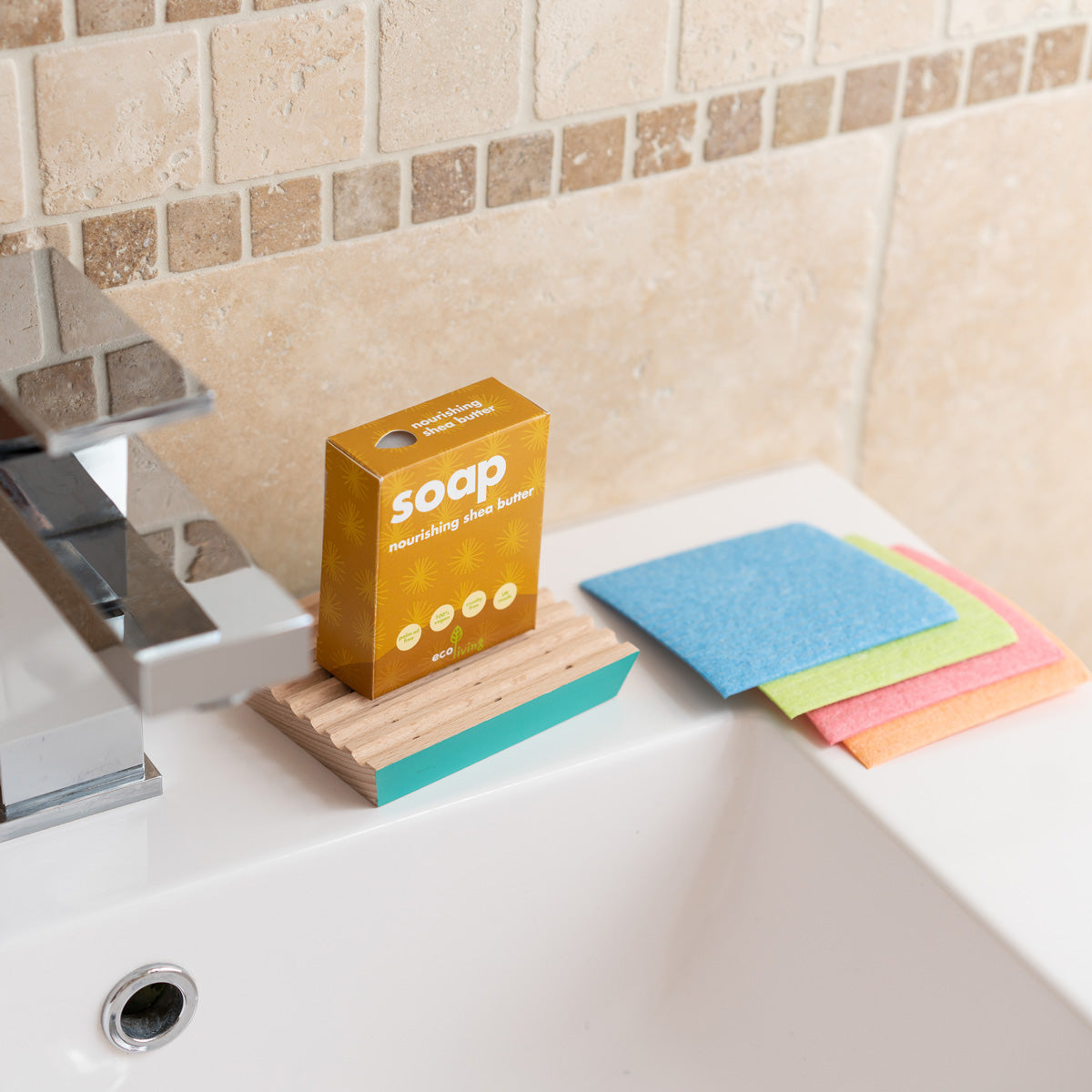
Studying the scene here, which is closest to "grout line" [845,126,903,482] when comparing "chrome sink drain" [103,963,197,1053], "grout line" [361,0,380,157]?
"grout line" [361,0,380,157]

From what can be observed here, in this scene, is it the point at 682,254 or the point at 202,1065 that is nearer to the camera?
the point at 202,1065

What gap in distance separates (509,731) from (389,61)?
31cm

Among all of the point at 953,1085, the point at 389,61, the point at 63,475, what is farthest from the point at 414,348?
the point at 953,1085

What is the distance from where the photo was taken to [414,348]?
0.74m

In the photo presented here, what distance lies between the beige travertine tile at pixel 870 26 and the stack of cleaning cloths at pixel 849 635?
0.27m

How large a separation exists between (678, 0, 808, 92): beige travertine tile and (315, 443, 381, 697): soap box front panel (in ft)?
0.99

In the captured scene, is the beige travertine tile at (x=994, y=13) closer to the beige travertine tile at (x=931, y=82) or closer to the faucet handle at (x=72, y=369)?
the beige travertine tile at (x=931, y=82)

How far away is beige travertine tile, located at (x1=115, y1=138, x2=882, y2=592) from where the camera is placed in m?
0.70

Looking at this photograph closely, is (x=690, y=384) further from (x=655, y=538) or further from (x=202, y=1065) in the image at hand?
(x=202, y=1065)

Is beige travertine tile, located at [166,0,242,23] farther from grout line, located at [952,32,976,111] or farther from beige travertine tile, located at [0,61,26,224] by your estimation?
grout line, located at [952,32,976,111]

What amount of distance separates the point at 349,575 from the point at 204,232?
0.57ft

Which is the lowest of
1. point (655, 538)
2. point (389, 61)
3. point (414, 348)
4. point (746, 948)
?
point (746, 948)

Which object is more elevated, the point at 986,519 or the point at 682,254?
the point at 682,254

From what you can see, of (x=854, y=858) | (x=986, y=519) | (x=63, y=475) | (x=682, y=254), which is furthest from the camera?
(x=986, y=519)
